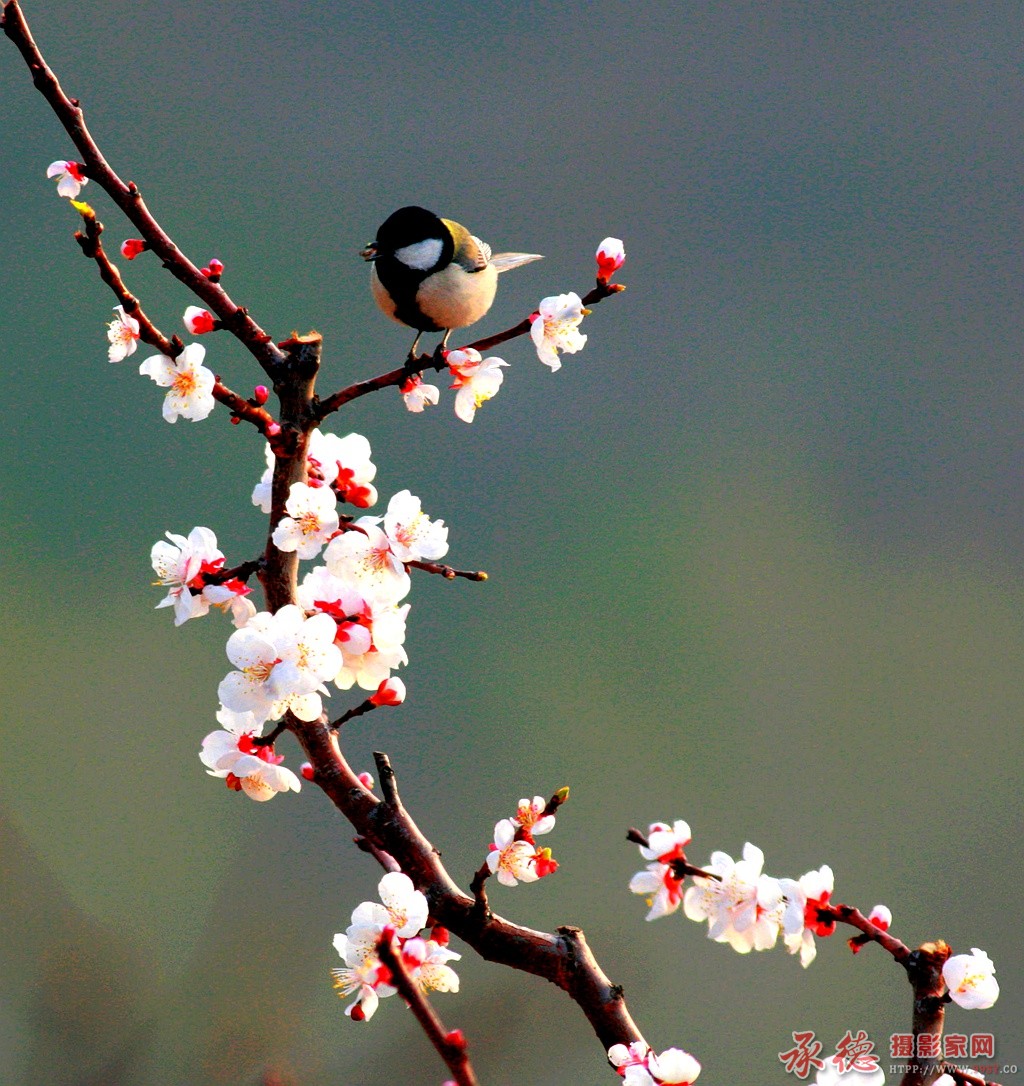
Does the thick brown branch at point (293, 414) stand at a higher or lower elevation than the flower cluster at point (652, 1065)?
higher

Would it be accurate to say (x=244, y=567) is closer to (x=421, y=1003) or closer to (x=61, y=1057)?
(x=421, y=1003)

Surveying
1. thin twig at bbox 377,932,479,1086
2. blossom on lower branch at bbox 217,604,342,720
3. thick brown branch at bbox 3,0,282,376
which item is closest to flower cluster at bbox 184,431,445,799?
blossom on lower branch at bbox 217,604,342,720

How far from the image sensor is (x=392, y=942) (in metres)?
0.60

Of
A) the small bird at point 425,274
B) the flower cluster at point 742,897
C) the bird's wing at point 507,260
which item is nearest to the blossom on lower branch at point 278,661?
the flower cluster at point 742,897

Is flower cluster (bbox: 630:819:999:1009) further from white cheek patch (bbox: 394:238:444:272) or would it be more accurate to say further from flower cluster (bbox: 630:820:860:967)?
white cheek patch (bbox: 394:238:444:272)

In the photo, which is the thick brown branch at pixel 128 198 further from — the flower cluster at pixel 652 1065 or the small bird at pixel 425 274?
the flower cluster at pixel 652 1065

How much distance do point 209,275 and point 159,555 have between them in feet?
0.63

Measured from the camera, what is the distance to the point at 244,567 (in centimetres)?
73

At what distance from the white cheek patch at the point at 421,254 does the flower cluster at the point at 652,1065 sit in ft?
2.04

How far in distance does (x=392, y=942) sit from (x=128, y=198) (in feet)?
1.55

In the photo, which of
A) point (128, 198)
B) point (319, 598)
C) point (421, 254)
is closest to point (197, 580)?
point (319, 598)

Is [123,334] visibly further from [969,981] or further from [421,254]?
[969,981]

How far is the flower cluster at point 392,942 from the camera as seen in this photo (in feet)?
2.05

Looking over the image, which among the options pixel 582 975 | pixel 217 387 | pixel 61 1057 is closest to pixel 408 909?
pixel 582 975
